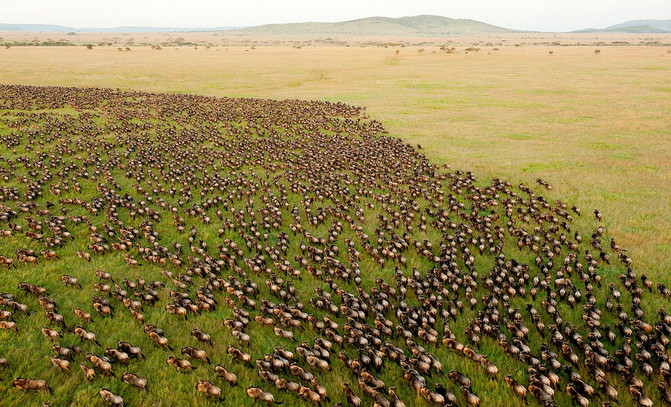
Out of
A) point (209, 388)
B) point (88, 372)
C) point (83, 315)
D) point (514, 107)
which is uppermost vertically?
point (514, 107)

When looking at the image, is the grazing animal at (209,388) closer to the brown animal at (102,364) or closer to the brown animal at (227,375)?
the brown animal at (227,375)

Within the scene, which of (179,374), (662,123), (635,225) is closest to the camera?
(179,374)

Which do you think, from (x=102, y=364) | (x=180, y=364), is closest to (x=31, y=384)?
(x=102, y=364)

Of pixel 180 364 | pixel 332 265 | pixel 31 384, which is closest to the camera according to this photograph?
pixel 31 384

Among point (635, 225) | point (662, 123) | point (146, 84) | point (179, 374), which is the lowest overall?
point (179, 374)

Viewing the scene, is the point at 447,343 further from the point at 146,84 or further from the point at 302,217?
the point at 146,84

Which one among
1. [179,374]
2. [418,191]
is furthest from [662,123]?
[179,374]

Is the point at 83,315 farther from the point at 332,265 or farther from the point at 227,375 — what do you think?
the point at 332,265
